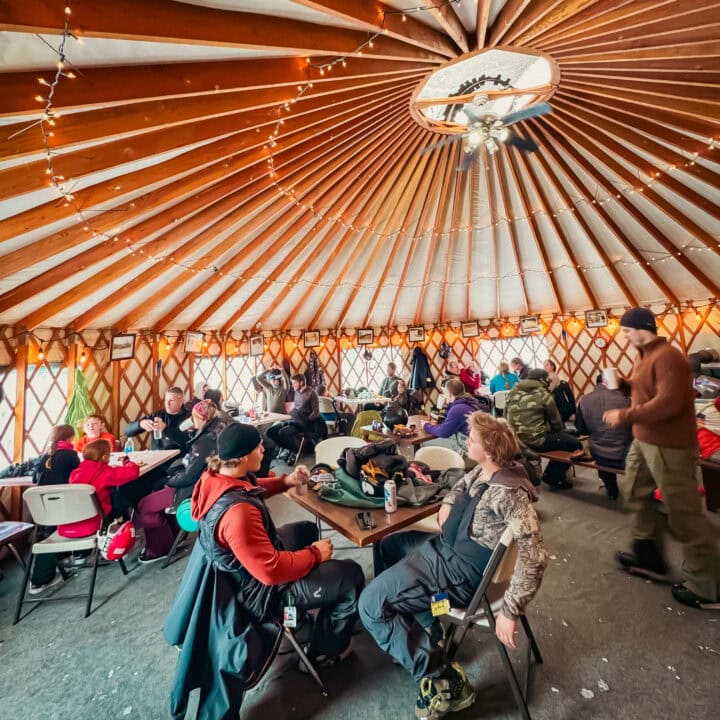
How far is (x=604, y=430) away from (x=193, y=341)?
21.9 feet

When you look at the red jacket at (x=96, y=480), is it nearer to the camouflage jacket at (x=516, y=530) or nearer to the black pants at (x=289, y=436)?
the camouflage jacket at (x=516, y=530)

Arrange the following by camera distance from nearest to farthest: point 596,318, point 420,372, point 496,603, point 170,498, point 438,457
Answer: point 496,603 < point 438,457 < point 170,498 < point 596,318 < point 420,372

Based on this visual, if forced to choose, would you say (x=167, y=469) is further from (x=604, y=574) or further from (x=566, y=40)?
(x=566, y=40)

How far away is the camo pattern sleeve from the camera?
138cm

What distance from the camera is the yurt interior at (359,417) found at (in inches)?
61.4

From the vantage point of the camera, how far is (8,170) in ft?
6.92

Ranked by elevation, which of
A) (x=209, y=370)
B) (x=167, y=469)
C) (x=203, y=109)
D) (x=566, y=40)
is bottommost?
(x=167, y=469)

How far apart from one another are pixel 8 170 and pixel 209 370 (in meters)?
5.91

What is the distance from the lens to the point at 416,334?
30.0 feet

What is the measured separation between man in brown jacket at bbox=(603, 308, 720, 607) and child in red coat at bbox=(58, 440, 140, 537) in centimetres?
340

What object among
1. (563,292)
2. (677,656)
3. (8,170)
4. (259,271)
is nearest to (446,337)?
(563,292)

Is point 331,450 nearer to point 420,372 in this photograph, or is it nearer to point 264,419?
point 264,419

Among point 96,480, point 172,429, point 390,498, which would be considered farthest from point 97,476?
point 390,498

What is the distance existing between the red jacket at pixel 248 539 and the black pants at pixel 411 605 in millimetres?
361
